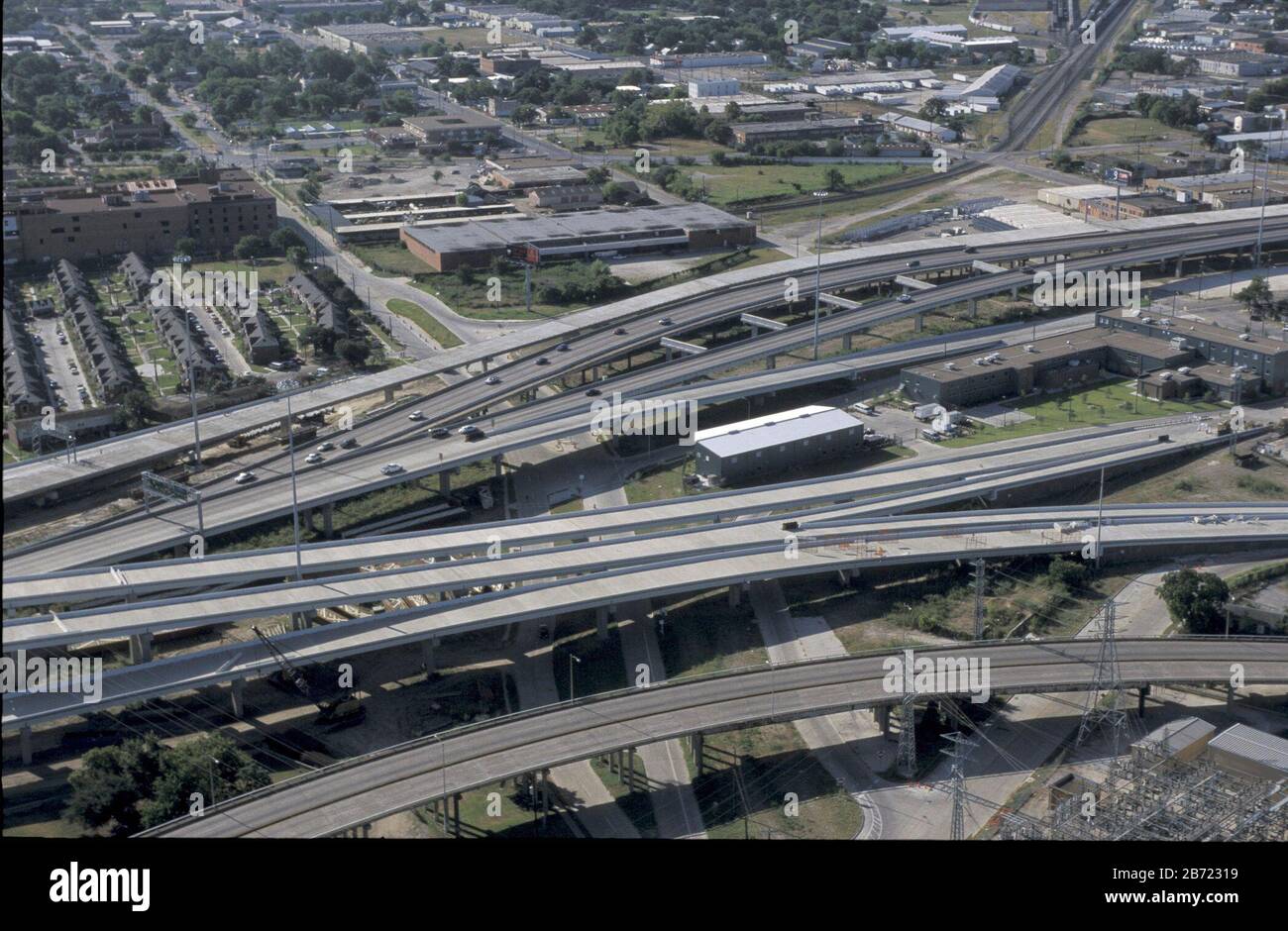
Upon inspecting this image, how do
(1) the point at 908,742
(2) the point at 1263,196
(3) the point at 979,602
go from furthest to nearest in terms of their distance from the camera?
(2) the point at 1263,196
(3) the point at 979,602
(1) the point at 908,742

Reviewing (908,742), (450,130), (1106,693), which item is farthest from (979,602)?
(450,130)

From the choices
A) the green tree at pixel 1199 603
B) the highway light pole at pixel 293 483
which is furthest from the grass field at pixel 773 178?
the green tree at pixel 1199 603

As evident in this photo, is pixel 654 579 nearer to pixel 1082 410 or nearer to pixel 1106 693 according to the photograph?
pixel 1106 693

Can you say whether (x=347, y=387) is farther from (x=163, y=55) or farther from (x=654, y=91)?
(x=163, y=55)

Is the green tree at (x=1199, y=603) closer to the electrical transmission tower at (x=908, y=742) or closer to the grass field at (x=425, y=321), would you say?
the electrical transmission tower at (x=908, y=742)

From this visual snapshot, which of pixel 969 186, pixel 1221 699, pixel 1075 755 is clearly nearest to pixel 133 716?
pixel 1075 755
